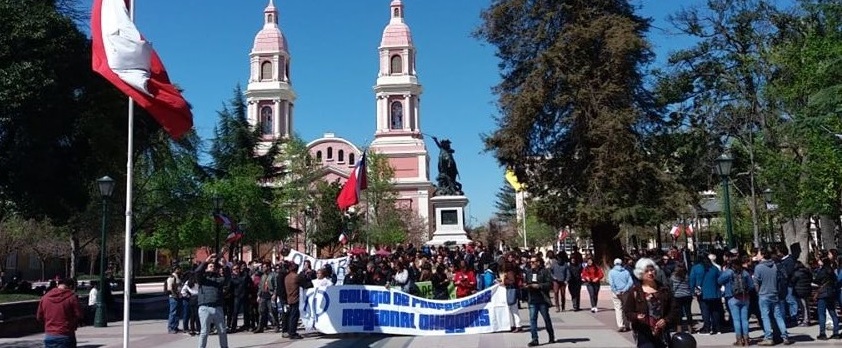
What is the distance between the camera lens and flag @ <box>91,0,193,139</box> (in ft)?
38.1

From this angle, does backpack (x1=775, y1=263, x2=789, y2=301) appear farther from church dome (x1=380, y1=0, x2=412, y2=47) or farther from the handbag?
church dome (x1=380, y1=0, x2=412, y2=47)

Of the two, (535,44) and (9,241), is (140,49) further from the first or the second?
(9,241)

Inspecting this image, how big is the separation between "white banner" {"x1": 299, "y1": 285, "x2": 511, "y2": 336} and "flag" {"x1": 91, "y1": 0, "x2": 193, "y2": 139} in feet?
20.4

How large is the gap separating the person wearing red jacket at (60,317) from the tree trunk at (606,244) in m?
25.5

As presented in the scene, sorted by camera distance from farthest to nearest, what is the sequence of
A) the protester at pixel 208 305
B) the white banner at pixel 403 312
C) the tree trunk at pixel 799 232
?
1. the tree trunk at pixel 799 232
2. the white banner at pixel 403 312
3. the protester at pixel 208 305

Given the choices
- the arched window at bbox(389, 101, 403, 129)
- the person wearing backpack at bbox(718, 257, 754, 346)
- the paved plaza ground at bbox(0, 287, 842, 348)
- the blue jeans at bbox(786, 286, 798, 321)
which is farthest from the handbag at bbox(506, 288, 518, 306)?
the arched window at bbox(389, 101, 403, 129)

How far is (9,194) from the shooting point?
78.8 feet

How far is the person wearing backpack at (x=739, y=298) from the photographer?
45.7ft

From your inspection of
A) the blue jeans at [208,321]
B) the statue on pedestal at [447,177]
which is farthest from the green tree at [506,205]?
the blue jeans at [208,321]

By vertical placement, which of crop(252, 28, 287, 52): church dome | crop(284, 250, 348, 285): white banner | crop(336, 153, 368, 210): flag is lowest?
crop(284, 250, 348, 285): white banner

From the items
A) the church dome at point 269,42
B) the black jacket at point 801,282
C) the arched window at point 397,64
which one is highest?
the church dome at point 269,42

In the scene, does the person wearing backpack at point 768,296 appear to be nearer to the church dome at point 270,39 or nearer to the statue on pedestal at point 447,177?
the statue on pedestal at point 447,177

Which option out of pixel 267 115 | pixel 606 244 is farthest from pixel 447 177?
pixel 267 115

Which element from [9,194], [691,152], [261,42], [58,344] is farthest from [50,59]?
[261,42]
